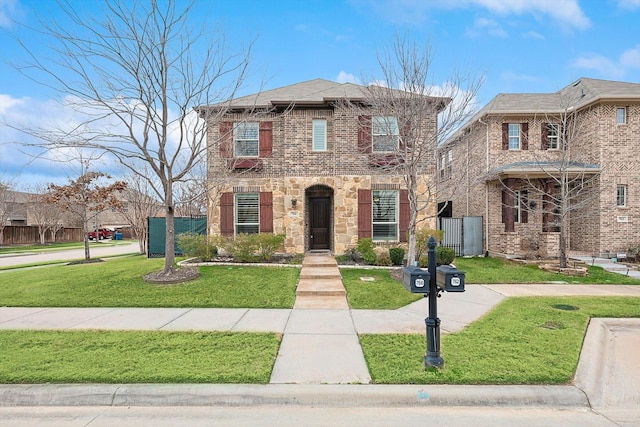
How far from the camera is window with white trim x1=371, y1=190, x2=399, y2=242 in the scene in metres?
11.8

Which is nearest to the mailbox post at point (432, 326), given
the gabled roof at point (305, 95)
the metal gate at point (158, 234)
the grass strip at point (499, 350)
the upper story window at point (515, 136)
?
the grass strip at point (499, 350)

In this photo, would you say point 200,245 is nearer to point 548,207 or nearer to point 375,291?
point 375,291

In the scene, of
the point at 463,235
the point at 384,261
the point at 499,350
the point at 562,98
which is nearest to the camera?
the point at 499,350

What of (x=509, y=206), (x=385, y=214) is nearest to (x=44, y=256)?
(x=385, y=214)

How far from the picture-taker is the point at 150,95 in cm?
797

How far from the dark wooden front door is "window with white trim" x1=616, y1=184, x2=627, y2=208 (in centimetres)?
1213

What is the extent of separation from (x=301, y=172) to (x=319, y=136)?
59.6 inches

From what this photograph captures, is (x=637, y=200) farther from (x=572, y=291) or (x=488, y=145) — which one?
(x=572, y=291)

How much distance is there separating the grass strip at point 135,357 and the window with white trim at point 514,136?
1446cm

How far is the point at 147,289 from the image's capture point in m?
7.40

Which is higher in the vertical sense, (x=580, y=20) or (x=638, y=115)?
(x=580, y=20)

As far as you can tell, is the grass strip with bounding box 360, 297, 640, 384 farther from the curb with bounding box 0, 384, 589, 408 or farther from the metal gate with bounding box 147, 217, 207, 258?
the metal gate with bounding box 147, 217, 207, 258

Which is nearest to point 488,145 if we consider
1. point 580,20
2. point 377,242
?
point 580,20

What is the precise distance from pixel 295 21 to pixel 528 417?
39.5 ft
